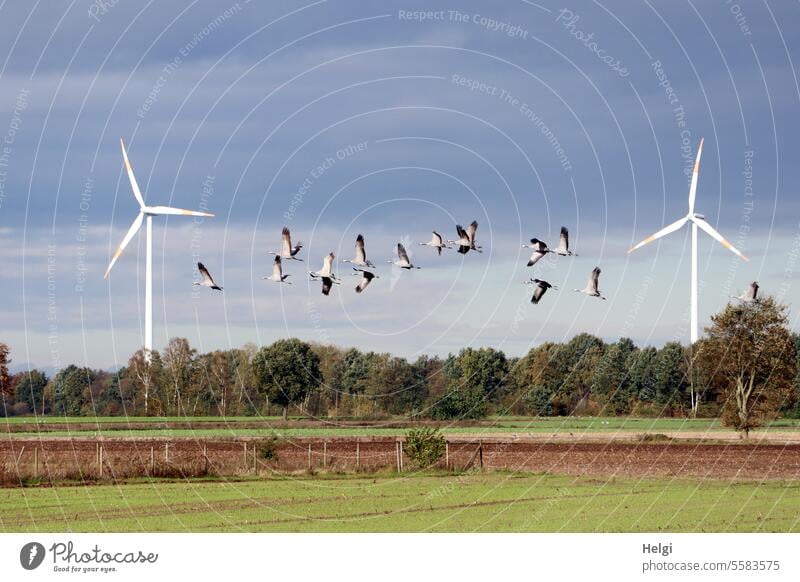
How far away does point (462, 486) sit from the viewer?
244 feet

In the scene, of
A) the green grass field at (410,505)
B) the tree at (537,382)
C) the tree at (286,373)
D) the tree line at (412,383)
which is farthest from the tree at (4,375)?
the green grass field at (410,505)

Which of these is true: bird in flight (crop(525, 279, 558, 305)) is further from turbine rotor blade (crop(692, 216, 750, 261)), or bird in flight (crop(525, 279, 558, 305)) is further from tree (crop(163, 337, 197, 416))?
tree (crop(163, 337, 197, 416))

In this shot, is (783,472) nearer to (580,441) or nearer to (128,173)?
(580,441)

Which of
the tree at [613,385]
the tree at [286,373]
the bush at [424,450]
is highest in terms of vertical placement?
the tree at [286,373]

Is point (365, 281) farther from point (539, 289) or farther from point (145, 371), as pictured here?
point (145, 371)

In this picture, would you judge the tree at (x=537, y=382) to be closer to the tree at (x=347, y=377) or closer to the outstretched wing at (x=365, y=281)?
the tree at (x=347, y=377)

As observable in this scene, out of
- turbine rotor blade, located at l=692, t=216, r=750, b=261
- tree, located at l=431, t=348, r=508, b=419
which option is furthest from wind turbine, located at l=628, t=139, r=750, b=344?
tree, located at l=431, t=348, r=508, b=419

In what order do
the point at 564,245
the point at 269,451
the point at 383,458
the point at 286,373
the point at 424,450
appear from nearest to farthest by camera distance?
the point at 564,245
the point at 424,450
the point at 269,451
the point at 383,458
the point at 286,373

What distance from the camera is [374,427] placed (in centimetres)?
16350

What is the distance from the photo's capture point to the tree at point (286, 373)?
543 feet

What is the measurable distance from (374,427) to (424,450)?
7942cm

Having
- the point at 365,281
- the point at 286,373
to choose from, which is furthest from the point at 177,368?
the point at 365,281

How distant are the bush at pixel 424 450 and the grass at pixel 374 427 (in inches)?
1776
